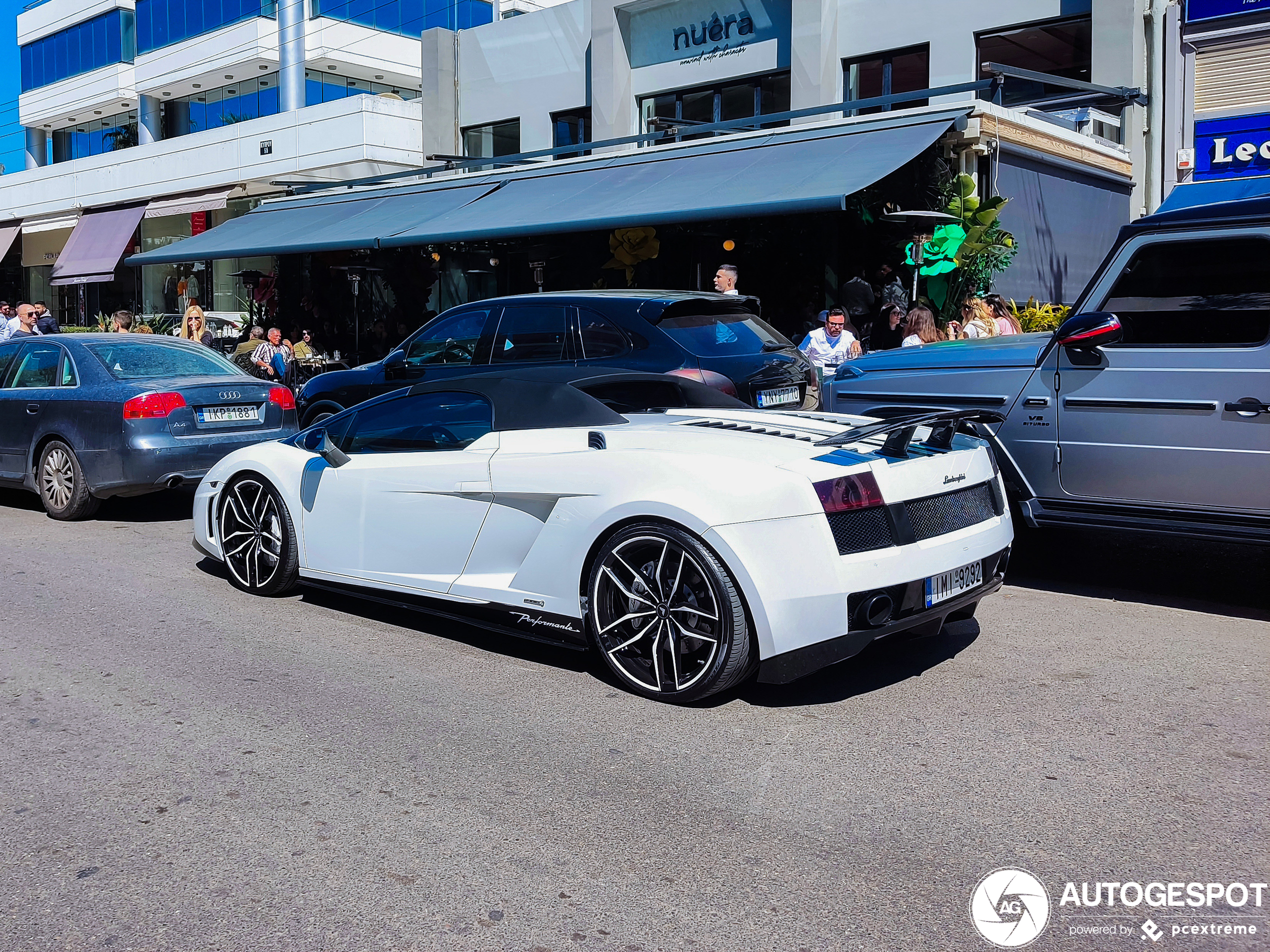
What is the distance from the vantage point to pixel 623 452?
4898mm

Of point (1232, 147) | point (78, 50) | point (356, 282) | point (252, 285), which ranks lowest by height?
point (356, 282)

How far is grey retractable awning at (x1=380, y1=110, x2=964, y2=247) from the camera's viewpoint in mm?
12562

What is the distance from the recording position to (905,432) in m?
4.75

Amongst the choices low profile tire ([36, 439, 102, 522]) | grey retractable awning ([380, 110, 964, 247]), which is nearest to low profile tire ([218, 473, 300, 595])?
low profile tire ([36, 439, 102, 522])

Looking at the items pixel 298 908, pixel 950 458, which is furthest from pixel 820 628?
Answer: pixel 298 908

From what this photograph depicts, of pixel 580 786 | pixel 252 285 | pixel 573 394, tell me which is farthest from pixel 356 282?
pixel 580 786

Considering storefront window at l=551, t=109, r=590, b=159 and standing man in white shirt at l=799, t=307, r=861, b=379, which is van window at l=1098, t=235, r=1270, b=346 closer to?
standing man in white shirt at l=799, t=307, r=861, b=379

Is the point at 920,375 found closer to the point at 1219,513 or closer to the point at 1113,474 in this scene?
the point at 1113,474

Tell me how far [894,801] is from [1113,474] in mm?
3326

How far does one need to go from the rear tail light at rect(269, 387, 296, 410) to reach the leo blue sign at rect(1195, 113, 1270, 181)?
12.5m

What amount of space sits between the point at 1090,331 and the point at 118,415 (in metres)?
6.92

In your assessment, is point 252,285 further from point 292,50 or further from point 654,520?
point 654,520

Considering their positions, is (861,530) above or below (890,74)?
below

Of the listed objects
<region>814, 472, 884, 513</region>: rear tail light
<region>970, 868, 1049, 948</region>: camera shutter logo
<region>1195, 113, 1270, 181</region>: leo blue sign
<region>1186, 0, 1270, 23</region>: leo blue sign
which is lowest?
<region>970, 868, 1049, 948</region>: camera shutter logo
